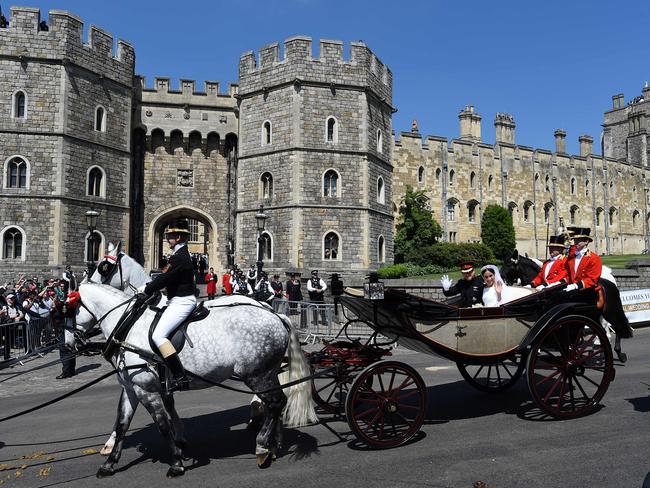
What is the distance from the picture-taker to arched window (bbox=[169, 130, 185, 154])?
29125mm

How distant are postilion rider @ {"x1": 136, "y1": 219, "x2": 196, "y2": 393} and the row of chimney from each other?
135 feet

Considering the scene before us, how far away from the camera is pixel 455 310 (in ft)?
19.1

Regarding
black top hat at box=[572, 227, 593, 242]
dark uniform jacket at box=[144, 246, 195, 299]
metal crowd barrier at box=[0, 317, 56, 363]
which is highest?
black top hat at box=[572, 227, 593, 242]

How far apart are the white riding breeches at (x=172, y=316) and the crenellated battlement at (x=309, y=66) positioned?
21288mm

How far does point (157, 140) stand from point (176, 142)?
3.30 ft

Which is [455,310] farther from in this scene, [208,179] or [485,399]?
[208,179]

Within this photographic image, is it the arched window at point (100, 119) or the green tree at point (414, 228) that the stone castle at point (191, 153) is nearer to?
the arched window at point (100, 119)

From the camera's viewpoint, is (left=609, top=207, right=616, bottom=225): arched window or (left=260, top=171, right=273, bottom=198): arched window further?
(left=609, top=207, right=616, bottom=225): arched window

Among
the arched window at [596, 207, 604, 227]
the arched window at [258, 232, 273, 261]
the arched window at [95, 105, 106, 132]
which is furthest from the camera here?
the arched window at [596, 207, 604, 227]

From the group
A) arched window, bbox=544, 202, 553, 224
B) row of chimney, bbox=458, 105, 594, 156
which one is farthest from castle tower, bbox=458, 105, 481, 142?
arched window, bbox=544, 202, 553, 224

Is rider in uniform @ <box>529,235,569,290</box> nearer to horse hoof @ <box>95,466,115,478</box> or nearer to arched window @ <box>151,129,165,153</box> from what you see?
horse hoof @ <box>95,466,115,478</box>

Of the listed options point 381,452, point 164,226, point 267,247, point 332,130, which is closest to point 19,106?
point 164,226

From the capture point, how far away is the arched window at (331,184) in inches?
1006

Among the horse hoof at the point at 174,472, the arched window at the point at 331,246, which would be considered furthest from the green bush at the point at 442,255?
the horse hoof at the point at 174,472
